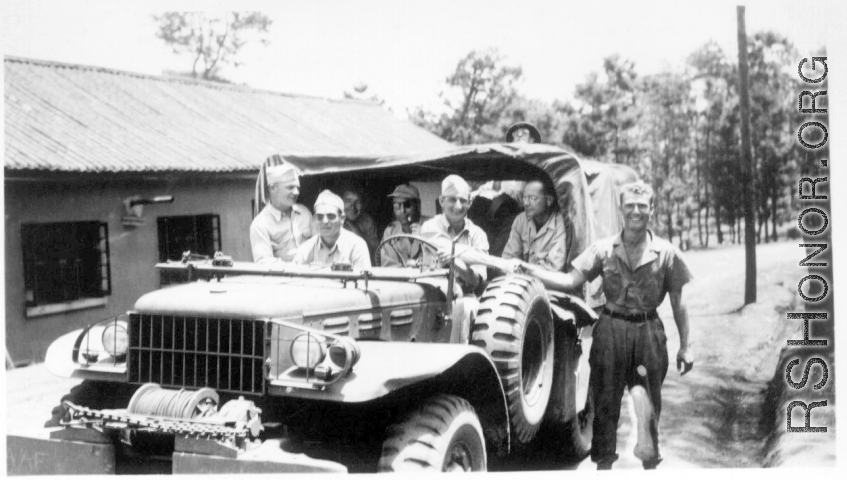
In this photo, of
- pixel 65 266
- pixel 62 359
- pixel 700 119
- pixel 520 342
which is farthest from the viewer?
pixel 65 266

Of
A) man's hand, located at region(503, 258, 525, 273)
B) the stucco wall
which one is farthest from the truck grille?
the stucco wall

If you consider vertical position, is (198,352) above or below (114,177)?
below

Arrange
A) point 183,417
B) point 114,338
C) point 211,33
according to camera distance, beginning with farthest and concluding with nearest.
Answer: point 211,33, point 114,338, point 183,417

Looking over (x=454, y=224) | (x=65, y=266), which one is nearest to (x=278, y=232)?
(x=454, y=224)

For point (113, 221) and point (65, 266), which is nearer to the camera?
point (65, 266)

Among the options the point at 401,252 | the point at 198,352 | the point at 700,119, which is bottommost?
the point at 198,352

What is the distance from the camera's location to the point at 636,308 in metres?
4.11

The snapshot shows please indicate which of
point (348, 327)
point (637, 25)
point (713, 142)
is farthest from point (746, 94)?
point (348, 327)

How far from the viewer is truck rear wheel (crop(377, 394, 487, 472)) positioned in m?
2.99

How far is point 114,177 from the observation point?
25.8 ft

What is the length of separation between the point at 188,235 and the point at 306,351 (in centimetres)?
652

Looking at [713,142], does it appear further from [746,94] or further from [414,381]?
[414,381]

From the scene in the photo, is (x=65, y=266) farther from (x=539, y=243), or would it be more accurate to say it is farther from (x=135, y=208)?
(x=539, y=243)

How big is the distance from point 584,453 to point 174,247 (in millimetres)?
5622
